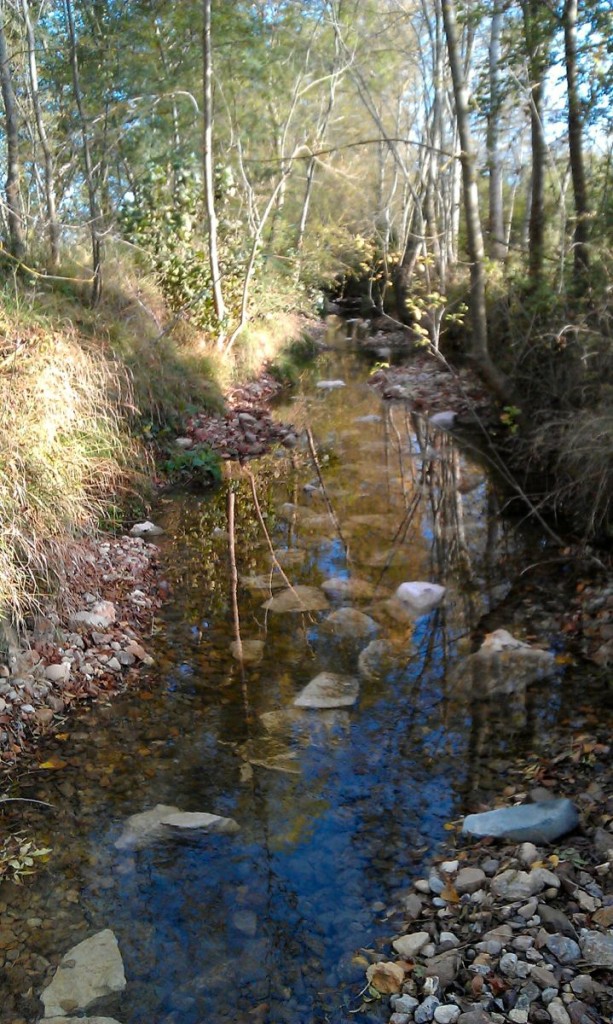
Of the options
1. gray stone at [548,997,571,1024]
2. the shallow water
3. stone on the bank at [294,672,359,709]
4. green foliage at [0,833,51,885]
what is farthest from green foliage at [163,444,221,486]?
gray stone at [548,997,571,1024]

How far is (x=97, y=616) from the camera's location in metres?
4.72

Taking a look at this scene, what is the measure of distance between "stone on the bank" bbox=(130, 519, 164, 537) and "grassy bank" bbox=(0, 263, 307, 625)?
175mm

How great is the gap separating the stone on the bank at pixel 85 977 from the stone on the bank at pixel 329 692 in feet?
5.69

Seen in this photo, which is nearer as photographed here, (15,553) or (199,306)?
(15,553)

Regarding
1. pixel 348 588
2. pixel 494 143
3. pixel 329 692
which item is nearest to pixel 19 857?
pixel 329 692

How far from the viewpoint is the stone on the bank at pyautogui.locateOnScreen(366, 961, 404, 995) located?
2480 millimetres

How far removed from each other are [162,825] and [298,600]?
2.40 meters

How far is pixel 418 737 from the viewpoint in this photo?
391 centimetres

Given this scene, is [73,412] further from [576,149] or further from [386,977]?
[576,149]

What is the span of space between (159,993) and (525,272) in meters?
7.52

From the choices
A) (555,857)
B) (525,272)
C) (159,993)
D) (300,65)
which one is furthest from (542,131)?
(300,65)

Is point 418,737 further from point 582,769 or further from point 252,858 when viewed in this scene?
point 252,858

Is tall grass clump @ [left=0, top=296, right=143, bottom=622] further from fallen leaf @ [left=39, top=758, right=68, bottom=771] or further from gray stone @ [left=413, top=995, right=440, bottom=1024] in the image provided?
gray stone @ [left=413, top=995, right=440, bottom=1024]

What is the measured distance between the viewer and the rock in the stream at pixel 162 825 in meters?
3.22
